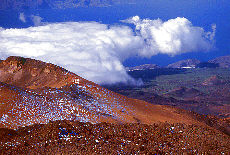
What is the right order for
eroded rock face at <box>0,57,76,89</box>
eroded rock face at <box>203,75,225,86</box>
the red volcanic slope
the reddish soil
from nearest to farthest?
1. the reddish soil
2. the red volcanic slope
3. eroded rock face at <box>0,57,76,89</box>
4. eroded rock face at <box>203,75,225,86</box>

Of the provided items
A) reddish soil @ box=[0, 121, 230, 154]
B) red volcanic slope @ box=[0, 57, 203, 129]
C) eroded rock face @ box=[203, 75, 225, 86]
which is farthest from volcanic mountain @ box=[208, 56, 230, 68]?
reddish soil @ box=[0, 121, 230, 154]

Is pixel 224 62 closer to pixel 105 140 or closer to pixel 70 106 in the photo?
pixel 70 106

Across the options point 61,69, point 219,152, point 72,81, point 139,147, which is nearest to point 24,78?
point 61,69

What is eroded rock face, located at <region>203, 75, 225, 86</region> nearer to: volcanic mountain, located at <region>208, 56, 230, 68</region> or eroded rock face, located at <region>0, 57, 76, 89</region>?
volcanic mountain, located at <region>208, 56, 230, 68</region>

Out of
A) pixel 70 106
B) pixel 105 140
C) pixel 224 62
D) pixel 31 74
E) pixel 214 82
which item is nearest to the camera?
pixel 105 140

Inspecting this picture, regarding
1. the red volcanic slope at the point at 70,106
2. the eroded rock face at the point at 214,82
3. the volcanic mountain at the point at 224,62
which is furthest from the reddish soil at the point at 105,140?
the volcanic mountain at the point at 224,62

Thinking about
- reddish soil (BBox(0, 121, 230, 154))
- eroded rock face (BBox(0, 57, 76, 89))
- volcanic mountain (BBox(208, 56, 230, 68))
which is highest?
volcanic mountain (BBox(208, 56, 230, 68))

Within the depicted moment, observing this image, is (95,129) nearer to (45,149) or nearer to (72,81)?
(45,149)

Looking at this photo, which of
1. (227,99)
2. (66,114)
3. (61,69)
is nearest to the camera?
(66,114)

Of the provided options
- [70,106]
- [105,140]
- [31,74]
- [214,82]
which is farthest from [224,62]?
[105,140]
